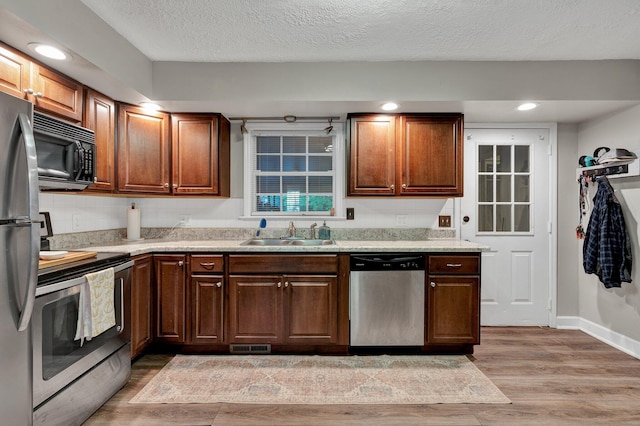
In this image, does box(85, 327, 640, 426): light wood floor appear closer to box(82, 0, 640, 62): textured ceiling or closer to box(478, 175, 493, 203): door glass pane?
box(478, 175, 493, 203): door glass pane

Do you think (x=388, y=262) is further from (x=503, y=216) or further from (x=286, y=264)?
(x=503, y=216)

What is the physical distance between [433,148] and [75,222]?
10.1 ft

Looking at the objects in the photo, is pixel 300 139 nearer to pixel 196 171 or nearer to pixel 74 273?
pixel 196 171

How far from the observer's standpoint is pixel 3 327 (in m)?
1.43

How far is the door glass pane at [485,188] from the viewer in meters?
3.51

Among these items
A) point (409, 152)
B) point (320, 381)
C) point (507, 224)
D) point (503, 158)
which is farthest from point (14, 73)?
point (507, 224)

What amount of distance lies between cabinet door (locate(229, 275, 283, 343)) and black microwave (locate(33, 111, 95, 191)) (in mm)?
1266

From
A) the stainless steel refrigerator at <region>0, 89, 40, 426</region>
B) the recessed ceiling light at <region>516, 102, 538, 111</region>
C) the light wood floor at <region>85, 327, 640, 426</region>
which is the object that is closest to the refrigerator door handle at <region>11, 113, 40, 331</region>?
the stainless steel refrigerator at <region>0, 89, 40, 426</region>

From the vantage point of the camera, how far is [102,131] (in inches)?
102

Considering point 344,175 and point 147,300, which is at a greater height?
point 344,175

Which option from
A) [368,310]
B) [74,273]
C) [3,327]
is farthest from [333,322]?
[3,327]

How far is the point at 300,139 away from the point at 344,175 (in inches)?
23.2

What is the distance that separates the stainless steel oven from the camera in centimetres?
163

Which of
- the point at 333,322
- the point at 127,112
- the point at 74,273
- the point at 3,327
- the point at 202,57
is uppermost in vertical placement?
the point at 202,57
